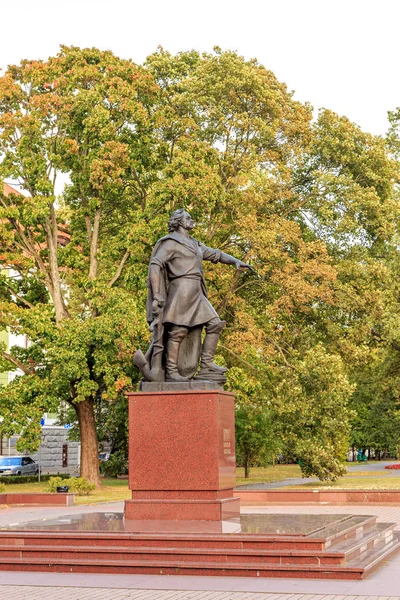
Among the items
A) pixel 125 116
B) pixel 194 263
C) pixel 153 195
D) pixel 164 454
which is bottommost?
pixel 164 454

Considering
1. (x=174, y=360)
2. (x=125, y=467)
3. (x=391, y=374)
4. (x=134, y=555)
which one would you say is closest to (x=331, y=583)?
(x=134, y=555)

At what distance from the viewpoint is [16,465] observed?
149 ft

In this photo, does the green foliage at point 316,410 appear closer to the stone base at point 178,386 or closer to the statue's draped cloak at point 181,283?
the statue's draped cloak at point 181,283

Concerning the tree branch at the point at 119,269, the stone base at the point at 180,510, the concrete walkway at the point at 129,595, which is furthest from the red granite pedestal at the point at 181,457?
the tree branch at the point at 119,269

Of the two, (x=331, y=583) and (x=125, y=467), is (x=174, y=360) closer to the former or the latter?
(x=331, y=583)

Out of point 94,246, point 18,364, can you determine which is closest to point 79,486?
point 18,364

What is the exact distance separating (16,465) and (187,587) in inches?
1446

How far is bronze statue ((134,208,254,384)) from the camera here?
1412 centimetres

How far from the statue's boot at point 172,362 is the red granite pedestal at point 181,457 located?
1.73 feet

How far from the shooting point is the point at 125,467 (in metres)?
40.8

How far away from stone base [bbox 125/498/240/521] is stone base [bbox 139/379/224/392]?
1593mm

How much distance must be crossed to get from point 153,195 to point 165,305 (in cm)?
1539

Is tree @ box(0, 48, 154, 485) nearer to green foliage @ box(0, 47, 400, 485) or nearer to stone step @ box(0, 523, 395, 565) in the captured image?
green foliage @ box(0, 47, 400, 485)

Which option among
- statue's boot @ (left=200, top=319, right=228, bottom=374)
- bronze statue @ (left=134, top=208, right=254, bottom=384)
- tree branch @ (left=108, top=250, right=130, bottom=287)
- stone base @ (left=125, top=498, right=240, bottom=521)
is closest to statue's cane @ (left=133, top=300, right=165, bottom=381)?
bronze statue @ (left=134, top=208, right=254, bottom=384)
